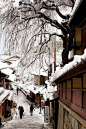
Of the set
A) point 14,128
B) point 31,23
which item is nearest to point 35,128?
point 14,128

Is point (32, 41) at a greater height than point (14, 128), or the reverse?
point (32, 41)

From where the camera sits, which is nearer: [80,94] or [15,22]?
[80,94]

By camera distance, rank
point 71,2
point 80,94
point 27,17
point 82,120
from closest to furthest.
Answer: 1. point 82,120
2. point 80,94
3. point 27,17
4. point 71,2

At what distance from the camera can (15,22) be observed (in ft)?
22.1

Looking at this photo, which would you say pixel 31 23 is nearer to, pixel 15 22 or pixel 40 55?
pixel 15 22

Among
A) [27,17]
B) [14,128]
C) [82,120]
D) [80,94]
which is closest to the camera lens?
[82,120]

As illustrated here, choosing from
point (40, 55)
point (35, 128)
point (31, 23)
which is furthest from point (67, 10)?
point (35, 128)

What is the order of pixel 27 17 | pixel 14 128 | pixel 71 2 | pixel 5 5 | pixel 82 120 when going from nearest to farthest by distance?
pixel 82 120 → pixel 5 5 → pixel 27 17 → pixel 71 2 → pixel 14 128

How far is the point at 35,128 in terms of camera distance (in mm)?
12180

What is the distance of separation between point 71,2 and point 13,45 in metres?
3.43

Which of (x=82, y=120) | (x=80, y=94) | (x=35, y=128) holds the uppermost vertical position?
(x=80, y=94)

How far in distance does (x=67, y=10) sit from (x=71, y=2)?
30.4 inches

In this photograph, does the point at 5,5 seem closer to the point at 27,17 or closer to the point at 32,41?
the point at 27,17

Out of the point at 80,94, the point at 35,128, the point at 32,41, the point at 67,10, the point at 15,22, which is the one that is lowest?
the point at 35,128
